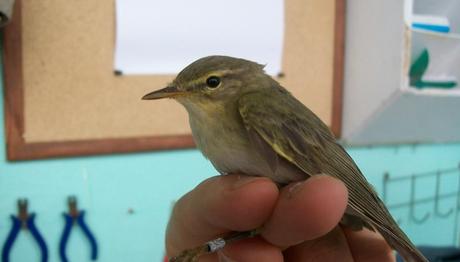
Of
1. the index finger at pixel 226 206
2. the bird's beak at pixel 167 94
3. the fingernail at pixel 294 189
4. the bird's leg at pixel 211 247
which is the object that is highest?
the bird's beak at pixel 167 94

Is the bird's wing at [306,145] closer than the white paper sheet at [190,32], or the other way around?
the bird's wing at [306,145]

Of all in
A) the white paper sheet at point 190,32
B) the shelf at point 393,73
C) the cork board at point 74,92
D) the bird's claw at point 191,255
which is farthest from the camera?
the shelf at point 393,73

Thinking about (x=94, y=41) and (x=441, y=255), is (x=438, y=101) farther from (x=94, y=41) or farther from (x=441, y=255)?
(x=94, y=41)

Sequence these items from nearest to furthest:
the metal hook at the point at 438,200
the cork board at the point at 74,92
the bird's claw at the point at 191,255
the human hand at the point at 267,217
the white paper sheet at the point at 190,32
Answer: the human hand at the point at 267,217 < the bird's claw at the point at 191,255 < the cork board at the point at 74,92 < the white paper sheet at the point at 190,32 < the metal hook at the point at 438,200

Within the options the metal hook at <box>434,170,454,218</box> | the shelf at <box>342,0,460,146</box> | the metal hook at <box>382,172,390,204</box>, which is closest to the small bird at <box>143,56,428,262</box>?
the shelf at <box>342,0,460,146</box>

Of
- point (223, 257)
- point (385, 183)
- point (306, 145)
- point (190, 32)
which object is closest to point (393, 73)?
point (385, 183)

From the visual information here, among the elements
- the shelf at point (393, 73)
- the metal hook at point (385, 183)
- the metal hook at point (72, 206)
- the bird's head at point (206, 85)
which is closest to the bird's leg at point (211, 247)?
the bird's head at point (206, 85)

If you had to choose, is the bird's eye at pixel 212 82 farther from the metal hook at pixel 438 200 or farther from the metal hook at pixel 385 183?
the metal hook at pixel 438 200
